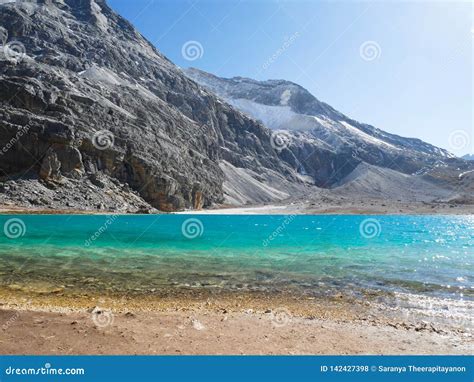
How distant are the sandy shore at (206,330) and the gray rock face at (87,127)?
83418 millimetres

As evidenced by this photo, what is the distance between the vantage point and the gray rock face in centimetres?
9262

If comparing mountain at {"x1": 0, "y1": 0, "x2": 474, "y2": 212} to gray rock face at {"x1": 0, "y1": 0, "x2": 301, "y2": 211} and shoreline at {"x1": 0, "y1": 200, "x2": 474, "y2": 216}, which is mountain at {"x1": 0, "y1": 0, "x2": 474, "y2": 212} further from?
shoreline at {"x1": 0, "y1": 200, "x2": 474, "y2": 216}

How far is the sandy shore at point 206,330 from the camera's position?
9.73m

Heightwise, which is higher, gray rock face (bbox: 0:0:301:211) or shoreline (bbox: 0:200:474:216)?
shoreline (bbox: 0:200:474:216)

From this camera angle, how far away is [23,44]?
149 meters

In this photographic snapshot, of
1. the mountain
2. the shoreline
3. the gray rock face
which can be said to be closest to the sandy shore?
the mountain

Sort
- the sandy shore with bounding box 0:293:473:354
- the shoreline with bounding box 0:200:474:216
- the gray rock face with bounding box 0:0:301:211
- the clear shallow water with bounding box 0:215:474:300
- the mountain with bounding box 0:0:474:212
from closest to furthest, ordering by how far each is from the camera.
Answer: the sandy shore with bounding box 0:293:473:354
the clear shallow water with bounding box 0:215:474:300
the mountain with bounding box 0:0:474:212
the gray rock face with bounding box 0:0:301:211
the shoreline with bounding box 0:200:474:216

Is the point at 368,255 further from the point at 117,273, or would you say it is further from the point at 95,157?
the point at 95,157

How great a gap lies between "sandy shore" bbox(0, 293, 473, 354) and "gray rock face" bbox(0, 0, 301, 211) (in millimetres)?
83418

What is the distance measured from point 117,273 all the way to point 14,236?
84.3 ft

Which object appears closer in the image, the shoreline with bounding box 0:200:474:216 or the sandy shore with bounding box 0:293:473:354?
the sandy shore with bounding box 0:293:473:354

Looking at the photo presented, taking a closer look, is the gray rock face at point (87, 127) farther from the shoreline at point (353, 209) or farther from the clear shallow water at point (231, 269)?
the clear shallow water at point (231, 269)

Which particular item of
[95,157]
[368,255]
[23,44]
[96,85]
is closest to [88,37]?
[23,44]
